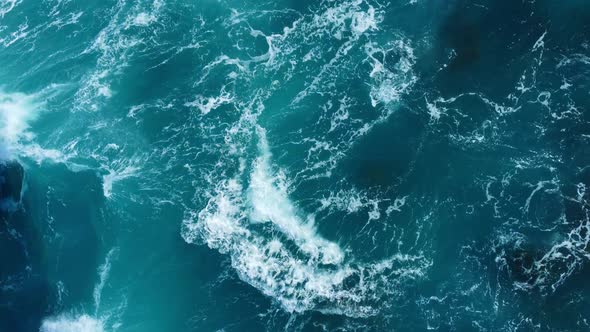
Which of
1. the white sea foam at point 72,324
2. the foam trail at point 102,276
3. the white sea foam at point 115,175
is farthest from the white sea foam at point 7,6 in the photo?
the white sea foam at point 72,324

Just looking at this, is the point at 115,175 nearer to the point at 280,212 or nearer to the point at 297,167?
the point at 280,212

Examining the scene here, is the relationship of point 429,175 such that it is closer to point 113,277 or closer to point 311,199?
point 311,199

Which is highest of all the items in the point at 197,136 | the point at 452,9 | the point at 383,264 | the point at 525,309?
the point at 452,9

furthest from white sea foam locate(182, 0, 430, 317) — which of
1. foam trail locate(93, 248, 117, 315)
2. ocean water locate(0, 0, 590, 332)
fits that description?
foam trail locate(93, 248, 117, 315)

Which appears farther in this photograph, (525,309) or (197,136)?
(197,136)

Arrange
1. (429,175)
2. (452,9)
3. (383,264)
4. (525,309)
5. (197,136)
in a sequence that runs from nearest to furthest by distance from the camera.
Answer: (525,309) < (383,264) < (429,175) < (197,136) < (452,9)

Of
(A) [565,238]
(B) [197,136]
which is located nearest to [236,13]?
(B) [197,136]

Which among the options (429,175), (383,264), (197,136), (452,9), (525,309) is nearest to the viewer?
(525,309)

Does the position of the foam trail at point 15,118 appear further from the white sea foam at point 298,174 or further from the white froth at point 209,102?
the white sea foam at point 298,174
